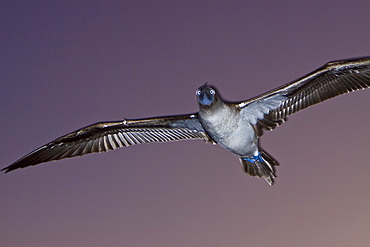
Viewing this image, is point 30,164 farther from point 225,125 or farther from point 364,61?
point 364,61

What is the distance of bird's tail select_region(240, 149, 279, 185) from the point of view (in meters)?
13.8

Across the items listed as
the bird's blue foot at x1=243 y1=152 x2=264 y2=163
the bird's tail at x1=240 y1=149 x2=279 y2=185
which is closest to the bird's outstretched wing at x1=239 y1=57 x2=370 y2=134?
the bird's blue foot at x1=243 y1=152 x2=264 y2=163

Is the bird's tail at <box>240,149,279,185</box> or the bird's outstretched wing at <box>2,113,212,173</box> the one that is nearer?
the bird's tail at <box>240,149,279,185</box>

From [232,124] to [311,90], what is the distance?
242 cm

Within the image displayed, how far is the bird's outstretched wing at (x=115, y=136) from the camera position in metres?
14.0

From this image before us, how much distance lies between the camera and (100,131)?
1452cm

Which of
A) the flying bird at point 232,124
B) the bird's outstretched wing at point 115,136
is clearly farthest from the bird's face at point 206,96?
the bird's outstretched wing at point 115,136

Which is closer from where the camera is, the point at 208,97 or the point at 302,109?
the point at 208,97

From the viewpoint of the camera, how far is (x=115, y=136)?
48.6ft

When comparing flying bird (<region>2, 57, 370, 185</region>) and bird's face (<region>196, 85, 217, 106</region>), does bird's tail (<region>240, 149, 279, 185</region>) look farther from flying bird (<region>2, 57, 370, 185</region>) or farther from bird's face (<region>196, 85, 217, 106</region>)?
bird's face (<region>196, 85, 217, 106</region>)

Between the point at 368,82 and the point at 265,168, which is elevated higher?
the point at 368,82

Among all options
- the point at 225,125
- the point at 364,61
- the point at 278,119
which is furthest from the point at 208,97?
the point at 364,61

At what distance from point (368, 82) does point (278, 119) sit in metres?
2.51

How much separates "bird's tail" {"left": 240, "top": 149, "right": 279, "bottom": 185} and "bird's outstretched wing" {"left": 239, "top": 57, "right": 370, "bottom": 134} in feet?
2.74
